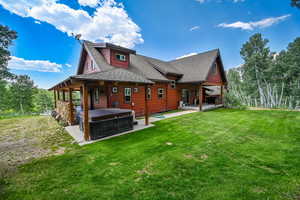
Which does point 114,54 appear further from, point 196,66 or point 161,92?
point 196,66

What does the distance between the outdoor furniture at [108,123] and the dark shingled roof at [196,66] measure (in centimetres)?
861

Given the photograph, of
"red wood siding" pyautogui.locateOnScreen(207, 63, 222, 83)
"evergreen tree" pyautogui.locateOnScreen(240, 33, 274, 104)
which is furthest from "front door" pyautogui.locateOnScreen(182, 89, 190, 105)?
"evergreen tree" pyautogui.locateOnScreen(240, 33, 274, 104)

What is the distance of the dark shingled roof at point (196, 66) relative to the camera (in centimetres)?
1282

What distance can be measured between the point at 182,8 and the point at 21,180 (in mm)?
17702

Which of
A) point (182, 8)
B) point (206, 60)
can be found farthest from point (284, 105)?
point (182, 8)

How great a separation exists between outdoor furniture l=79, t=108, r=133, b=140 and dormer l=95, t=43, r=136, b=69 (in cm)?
544

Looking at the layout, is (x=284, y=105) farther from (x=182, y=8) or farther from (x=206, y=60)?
(x=182, y=8)

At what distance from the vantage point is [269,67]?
23.6 metres

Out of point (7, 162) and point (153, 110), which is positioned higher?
point (153, 110)

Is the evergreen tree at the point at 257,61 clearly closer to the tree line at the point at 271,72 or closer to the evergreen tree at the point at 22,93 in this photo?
the tree line at the point at 271,72

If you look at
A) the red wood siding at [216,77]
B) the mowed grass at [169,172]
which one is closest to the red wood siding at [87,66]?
the mowed grass at [169,172]

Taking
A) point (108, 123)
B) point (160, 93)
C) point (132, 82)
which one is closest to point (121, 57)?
point (160, 93)

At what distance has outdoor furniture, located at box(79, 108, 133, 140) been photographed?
5.43m

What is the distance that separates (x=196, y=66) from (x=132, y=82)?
10720 mm
